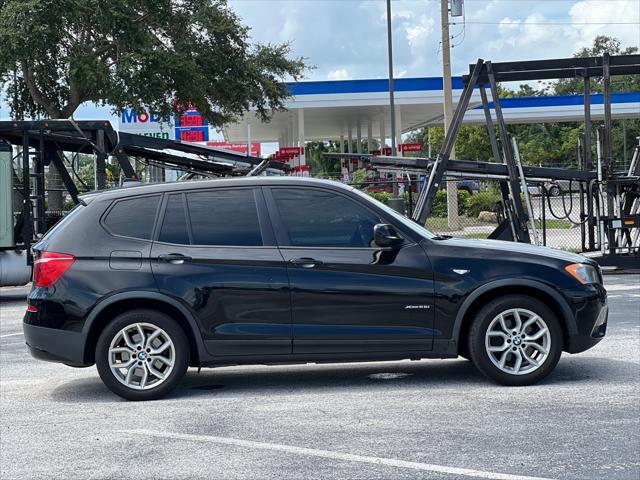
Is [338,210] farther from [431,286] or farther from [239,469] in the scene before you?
[239,469]

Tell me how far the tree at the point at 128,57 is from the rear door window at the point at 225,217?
51.6 ft

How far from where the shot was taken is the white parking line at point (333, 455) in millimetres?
4832

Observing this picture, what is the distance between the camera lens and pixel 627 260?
54.9 feet

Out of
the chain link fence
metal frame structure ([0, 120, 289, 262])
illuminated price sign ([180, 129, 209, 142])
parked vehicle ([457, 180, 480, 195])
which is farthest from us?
parked vehicle ([457, 180, 480, 195])

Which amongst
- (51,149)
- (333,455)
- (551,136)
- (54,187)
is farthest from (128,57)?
(551,136)

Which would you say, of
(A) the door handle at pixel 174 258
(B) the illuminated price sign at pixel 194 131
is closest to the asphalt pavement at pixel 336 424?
(A) the door handle at pixel 174 258

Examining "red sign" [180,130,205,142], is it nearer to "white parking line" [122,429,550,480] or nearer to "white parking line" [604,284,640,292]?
"white parking line" [604,284,640,292]

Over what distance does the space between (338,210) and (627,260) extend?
37.3ft

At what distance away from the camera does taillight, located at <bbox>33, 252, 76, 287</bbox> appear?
22.4ft

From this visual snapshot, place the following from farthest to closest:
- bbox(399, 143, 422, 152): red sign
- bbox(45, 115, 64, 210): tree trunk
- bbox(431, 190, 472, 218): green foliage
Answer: bbox(399, 143, 422, 152): red sign
bbox(431, 190, 472, 218): green foliage
bbox(45, 115, 64, 210): tree trunk

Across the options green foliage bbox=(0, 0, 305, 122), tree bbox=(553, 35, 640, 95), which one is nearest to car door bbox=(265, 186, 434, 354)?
green foliage bbox=(0, 0, 305, 122)

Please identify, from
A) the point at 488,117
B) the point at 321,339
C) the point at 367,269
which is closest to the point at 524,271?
the point at 367,269

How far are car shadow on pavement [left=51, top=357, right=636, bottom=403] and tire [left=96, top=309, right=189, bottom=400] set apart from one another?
0.78ft

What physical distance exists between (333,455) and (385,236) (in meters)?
2.04
